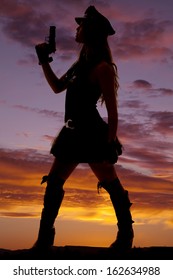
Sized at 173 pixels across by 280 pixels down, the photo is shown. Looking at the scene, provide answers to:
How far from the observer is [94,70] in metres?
7.26

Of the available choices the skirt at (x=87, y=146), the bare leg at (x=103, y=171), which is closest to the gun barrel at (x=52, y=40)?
the skirt at (x=87, y=146)

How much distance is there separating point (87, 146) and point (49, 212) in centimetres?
100

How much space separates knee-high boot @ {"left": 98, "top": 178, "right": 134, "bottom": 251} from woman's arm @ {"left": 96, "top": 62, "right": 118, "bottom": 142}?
0.78m

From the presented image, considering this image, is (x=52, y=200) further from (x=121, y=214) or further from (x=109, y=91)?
(x=109, y=91)

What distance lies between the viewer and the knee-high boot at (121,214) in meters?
7.52

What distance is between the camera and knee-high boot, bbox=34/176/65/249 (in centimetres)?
741

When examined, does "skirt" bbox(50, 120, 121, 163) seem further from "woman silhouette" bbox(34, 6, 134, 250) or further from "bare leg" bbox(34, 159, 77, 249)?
"bare leg" bbox(34, 159, 77, 249)

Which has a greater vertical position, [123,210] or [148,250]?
[123,210]

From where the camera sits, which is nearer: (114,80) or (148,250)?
(114,80)

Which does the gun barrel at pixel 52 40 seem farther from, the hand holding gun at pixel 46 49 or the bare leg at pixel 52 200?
the bare leg at pixel 52 200

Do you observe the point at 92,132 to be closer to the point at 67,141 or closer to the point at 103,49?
the point at 67,141
